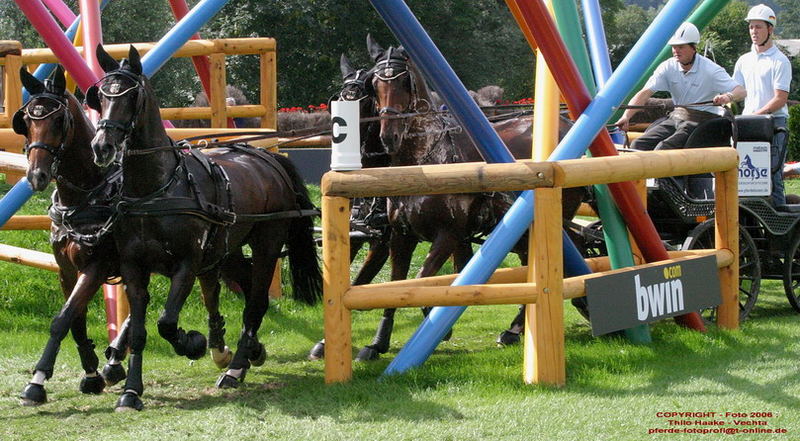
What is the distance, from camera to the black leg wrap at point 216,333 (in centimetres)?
802

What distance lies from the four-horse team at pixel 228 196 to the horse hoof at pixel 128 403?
0.04 feet

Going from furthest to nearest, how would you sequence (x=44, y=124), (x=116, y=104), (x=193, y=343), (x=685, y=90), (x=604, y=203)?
1. (x=685, y=90)
2. (x=604, y=203)
3. (x=193, y=343)
4. (x=44, y=124)
5. (x=116, y=104)

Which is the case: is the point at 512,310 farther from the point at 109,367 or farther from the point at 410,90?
A: the point at 109,367

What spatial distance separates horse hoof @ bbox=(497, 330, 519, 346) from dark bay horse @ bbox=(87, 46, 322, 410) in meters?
1.81

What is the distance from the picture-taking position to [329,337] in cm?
640

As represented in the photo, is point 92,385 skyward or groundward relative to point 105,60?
groundward

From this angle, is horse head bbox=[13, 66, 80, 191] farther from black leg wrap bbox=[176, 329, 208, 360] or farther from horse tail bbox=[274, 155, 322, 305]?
horse tail bbox=[274, 155, 322, 305]

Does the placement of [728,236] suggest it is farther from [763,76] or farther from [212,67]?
[212,67]

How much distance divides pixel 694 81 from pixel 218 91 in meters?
4.51

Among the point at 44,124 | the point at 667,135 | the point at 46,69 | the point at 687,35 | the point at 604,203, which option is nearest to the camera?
the point at 44,124

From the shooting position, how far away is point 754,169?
9.03m

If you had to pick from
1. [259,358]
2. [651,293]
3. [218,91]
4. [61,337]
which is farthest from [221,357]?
[218,91]

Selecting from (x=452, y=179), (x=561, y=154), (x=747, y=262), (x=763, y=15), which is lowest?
(x=747, y=262)

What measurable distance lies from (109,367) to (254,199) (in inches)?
59.4
